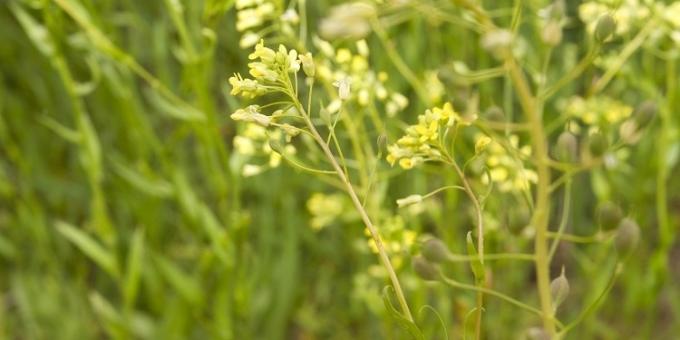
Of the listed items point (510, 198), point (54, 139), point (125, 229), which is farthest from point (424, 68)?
point (54, 139)

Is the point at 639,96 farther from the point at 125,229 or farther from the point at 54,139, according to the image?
the point at 54,139

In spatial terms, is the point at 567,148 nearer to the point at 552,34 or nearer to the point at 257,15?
the point at 552,34

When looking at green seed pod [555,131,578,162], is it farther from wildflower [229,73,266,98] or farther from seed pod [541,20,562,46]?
wildflower [229,73,266,98]

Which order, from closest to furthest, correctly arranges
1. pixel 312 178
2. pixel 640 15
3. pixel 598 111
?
pixel 640 15
pixel 598 111
pixel 312 178

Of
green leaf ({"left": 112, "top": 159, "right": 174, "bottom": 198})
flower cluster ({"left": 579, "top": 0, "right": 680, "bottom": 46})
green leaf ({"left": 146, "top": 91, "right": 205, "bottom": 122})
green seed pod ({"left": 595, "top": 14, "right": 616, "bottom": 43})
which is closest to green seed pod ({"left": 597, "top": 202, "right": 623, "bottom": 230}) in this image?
green seed pod ({"left": 595, "top": 14, "right": 616, "bottom": 43})

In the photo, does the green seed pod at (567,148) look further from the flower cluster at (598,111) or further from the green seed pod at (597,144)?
the flower cluster at (598,111)

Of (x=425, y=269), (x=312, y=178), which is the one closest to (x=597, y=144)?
(x=425, y=269)
